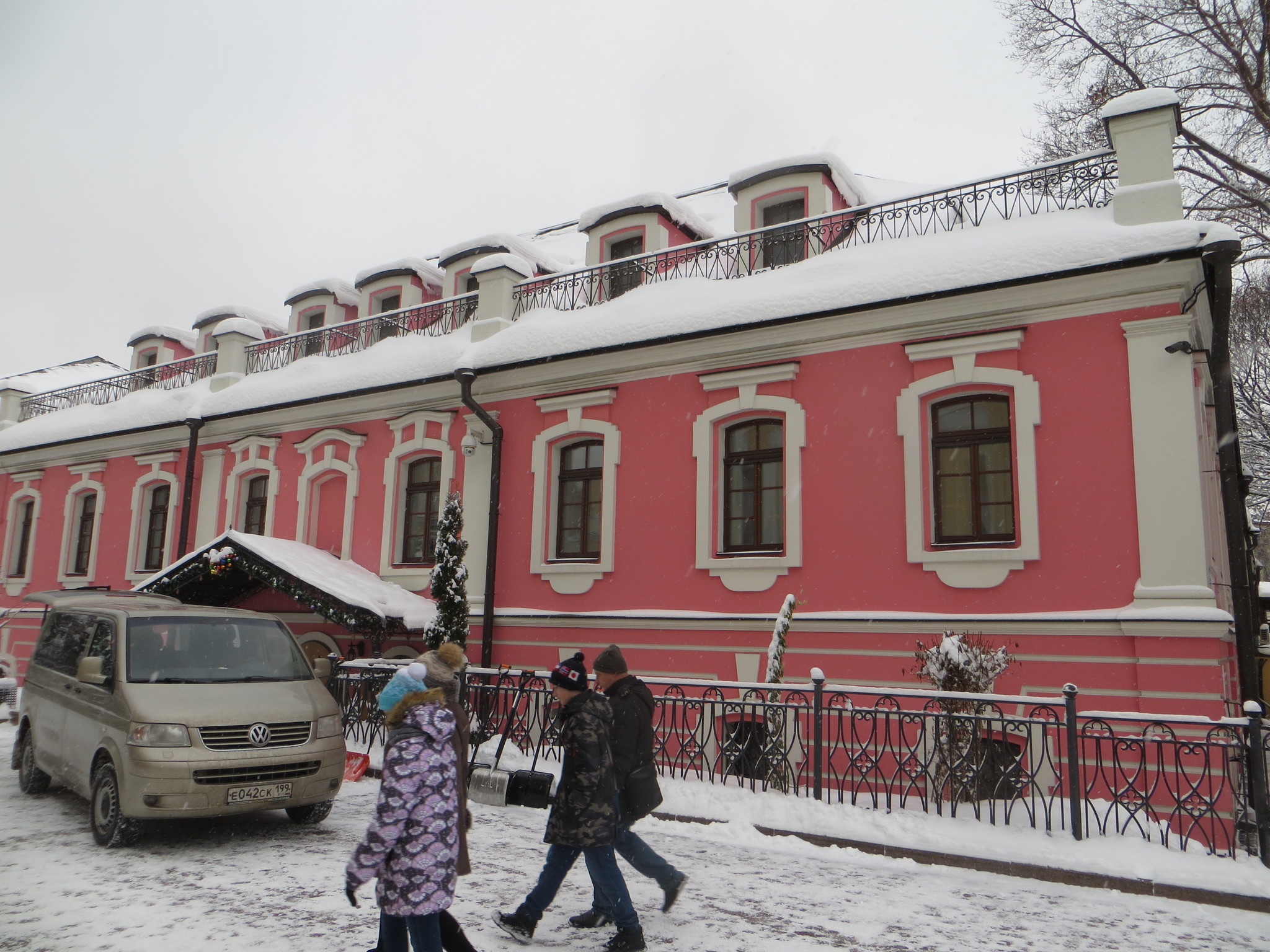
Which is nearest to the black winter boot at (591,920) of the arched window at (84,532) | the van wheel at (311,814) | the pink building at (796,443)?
the van wheel at (311,814)

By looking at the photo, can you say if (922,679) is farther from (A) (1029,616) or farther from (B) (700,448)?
(B) (700,448)

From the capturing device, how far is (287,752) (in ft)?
23.3

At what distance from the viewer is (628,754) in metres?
5.46

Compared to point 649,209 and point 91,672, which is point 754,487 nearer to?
point 649,209

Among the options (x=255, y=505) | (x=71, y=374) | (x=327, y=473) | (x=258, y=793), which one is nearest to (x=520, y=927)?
(x=258, y=793)

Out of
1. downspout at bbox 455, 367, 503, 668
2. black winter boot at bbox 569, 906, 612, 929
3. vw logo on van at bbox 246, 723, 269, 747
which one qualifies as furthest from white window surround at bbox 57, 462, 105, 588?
black winter boot at bbox 569, 906, 612, 929

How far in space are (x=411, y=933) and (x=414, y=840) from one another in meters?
0.39

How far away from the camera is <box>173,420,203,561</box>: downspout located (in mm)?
17312

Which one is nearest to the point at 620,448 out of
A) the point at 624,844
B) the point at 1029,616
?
the point at 1029,616

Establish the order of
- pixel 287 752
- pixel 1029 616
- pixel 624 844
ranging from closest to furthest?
pixel 624 844 → pixel 287 752 → pixel 1029 616

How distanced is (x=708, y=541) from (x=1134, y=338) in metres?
5.37

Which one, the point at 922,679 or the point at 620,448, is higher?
the point at 620,448

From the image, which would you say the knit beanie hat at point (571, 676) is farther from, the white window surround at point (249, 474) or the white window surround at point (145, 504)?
the white window surround at point (145, 504)

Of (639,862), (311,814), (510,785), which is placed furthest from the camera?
(311,814)
